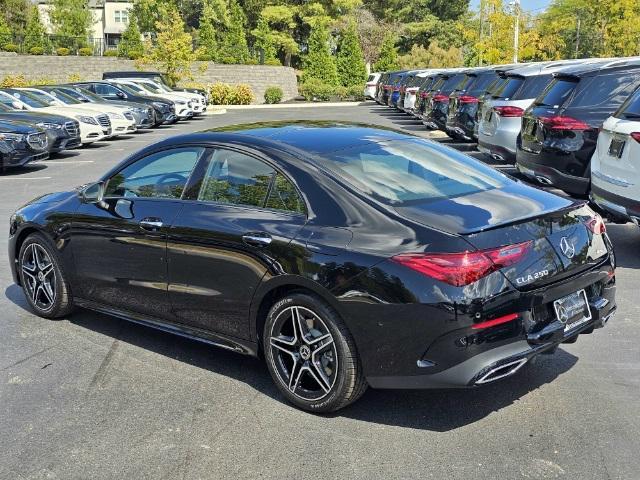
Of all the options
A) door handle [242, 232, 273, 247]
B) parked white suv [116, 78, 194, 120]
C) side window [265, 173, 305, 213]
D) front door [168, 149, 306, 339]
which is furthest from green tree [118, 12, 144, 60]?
door handle [242, 232, 273, 247]

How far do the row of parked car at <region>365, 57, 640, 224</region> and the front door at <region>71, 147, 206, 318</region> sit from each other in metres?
4.30

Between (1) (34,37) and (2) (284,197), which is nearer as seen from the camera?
(2) (284,197)

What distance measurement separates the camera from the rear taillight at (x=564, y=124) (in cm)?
894

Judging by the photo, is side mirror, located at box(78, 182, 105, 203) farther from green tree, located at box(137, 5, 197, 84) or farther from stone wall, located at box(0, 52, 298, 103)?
stone wall, located at box(0, 52, 298, 103)

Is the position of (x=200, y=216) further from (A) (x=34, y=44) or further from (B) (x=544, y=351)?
(A) (x=34, y=44)

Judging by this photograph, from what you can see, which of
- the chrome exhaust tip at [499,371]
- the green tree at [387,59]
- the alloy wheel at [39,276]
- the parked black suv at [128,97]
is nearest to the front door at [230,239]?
the chrome exhaust tip at [499,371]

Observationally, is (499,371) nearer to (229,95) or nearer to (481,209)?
(481,209)

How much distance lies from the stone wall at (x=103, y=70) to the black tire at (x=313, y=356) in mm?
42259

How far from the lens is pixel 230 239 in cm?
466

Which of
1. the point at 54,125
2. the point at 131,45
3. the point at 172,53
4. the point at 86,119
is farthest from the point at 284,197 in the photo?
the point at 131,45

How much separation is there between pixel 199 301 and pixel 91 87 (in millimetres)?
24949

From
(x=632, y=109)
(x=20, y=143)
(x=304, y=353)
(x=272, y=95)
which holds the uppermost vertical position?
(x=632, y=109)

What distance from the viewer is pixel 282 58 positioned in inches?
2453

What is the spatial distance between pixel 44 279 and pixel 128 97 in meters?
22.6
